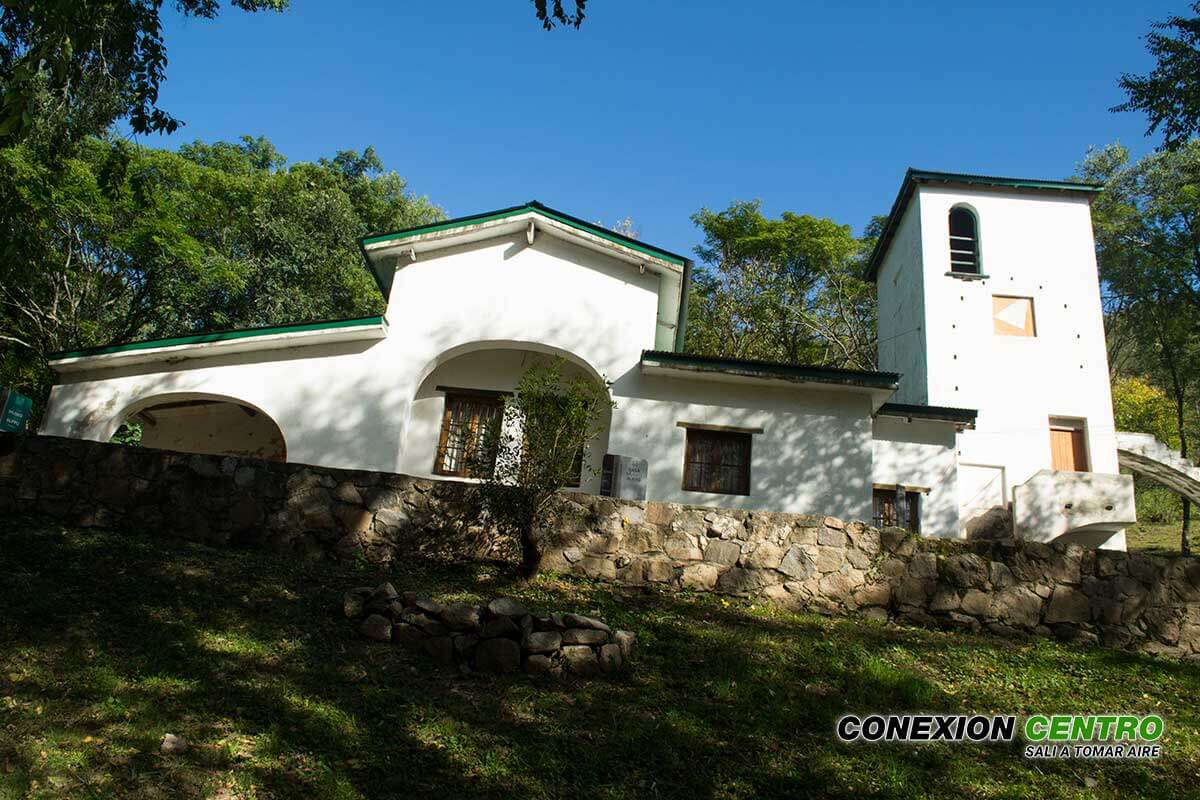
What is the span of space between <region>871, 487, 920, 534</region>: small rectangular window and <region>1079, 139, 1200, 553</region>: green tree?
498 inches

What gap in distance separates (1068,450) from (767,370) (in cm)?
1099

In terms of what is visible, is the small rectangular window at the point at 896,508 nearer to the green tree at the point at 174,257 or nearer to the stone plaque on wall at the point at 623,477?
the stone plaque on wall at the point at 623,477

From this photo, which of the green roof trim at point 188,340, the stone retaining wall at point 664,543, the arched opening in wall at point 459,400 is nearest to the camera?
the stone retaining wall at point 664,543

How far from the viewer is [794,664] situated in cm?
627

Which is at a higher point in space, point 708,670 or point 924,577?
point 924,577

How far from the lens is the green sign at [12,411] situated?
10.2 m

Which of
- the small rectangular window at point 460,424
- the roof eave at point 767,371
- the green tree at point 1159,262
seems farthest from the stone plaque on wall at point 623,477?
the green tree at point 1159,262

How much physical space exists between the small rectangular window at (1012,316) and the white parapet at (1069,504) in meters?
4.13

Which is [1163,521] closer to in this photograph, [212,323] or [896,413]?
[896,413]

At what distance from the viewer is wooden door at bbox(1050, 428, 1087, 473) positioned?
57.6 feet

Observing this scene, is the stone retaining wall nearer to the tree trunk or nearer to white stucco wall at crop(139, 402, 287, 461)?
the tree trunk

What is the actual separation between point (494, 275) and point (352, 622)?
762 cm

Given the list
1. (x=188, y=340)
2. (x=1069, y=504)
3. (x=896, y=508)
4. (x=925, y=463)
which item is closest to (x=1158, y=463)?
(x=1069, y=504)

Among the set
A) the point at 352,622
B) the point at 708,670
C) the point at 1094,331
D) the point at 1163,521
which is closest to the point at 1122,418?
the point at 1163,521
